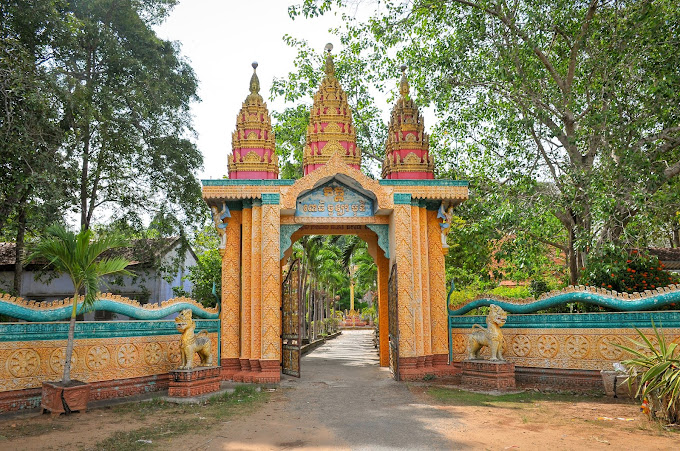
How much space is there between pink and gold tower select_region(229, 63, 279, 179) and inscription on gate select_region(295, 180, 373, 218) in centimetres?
111

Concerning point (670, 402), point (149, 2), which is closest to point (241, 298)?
point (670, 402)

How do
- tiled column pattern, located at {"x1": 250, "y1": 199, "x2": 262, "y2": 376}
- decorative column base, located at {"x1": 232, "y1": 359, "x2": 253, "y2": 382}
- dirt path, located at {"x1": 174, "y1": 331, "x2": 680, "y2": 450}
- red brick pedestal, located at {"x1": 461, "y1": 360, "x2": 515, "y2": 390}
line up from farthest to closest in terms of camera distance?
tiled column pattern, located at {"x1": 250, "y1": 199, "x2": 262, "y2": 376}
decorative column base, located at {"x1": 232, "y1": 359, "x2": 253, "y2": 382}
red brick pedestal, located at {"x1": 461, "y1": 360, "x2": 515, "y2": 390}
dirt path, located at {"x1": 174, "y1": 331, "x2": 680, "y2": 450}

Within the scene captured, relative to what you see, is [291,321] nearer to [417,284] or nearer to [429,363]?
[417,284]

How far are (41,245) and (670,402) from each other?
839 centimetres

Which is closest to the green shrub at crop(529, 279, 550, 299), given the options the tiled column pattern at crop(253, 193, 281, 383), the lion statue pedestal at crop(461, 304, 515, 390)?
the lion statue pedestal at crop(461, 304, 515, 390)

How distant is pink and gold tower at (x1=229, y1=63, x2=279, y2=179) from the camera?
36.5ft

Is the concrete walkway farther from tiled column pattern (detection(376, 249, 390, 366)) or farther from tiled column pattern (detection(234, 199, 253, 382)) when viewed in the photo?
tiled column pattern (detection(376, 249, 390, 366))

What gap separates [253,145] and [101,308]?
4.92 m

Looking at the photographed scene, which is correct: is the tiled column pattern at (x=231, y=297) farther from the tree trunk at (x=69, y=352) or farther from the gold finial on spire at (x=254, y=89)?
the tree trunk at (x=69, y=352)

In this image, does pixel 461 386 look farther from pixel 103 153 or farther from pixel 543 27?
pixel 103 153

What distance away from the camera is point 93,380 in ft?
25.4

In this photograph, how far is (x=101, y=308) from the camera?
8078 mm

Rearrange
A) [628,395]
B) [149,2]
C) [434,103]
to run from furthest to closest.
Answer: [149,2], [434,103], [628,395]

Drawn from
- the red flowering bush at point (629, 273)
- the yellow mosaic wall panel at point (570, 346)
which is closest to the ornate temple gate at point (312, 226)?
the yellow mosaic wall panel at point (570, 346)
